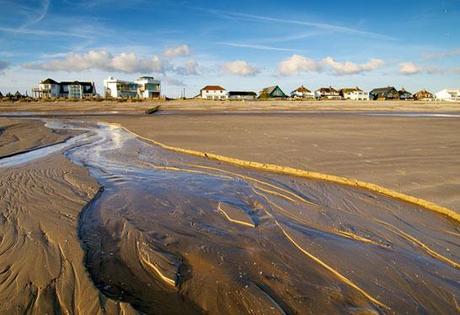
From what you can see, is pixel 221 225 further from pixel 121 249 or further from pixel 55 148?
pixel 55 148

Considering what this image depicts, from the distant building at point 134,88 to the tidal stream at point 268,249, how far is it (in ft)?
289

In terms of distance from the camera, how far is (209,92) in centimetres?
10431

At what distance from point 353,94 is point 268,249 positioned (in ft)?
364

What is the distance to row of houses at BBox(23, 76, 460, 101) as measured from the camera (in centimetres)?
9100

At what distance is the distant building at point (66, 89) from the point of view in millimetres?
92312

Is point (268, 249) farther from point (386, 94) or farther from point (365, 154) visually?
point (386, 94)

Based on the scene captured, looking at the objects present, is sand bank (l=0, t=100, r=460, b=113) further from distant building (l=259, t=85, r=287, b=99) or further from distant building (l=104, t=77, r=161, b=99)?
distant building (l=259, t=85, r=287, b=99)

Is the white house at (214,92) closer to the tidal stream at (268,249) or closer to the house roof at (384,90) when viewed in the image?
the house roof at (384,90)

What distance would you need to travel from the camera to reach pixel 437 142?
11273mm

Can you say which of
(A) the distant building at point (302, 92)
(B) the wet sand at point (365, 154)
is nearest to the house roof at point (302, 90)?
(A) the distant building at point (302, 92)

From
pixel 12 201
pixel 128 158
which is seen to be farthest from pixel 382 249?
pixel 128 158

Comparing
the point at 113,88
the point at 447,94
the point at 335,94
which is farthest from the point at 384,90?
the point at 113,88

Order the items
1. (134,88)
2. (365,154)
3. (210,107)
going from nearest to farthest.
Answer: (365,154)
(210,107)
(134,88)

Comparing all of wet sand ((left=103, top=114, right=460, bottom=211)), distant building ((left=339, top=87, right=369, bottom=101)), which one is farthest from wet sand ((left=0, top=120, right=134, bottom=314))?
distant building ((left=339, top=87, right=369, bottom=101))
